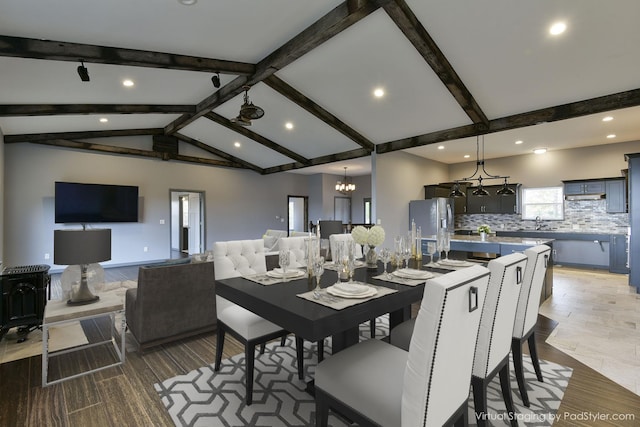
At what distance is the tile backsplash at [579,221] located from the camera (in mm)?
6461

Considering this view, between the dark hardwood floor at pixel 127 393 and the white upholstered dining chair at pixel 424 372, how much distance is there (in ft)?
3.76

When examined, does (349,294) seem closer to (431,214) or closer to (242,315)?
Result: (242,315)

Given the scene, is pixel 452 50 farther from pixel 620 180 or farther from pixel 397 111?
pixel 620 180

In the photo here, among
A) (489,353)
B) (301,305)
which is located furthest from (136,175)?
(489,353)

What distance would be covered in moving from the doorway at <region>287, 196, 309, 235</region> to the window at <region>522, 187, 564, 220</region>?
22.4 ft

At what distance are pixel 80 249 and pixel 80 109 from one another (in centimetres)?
396

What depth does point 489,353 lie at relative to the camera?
1537 mm

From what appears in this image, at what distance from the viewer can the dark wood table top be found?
1.28m

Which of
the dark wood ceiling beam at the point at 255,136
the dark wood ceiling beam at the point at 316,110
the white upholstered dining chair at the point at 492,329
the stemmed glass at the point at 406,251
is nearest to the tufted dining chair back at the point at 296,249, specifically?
the stemmed glass at the point at 406,251

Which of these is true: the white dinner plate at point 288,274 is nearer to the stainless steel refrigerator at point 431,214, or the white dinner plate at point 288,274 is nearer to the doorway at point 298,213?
the stainless steel refrigerator at point 431,214

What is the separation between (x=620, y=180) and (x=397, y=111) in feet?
16.6

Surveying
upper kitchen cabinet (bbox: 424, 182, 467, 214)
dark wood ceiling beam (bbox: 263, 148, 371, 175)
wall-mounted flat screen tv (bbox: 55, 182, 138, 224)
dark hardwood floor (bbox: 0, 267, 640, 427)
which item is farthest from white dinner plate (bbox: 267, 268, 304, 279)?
upper kitchen cabinet (bbox: 424, 182, 467, 214)

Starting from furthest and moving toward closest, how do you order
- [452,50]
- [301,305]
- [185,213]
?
[185,213]
[452,50]
[301,305]

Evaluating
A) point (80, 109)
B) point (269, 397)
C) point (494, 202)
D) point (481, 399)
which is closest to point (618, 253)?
point (494, 202)
